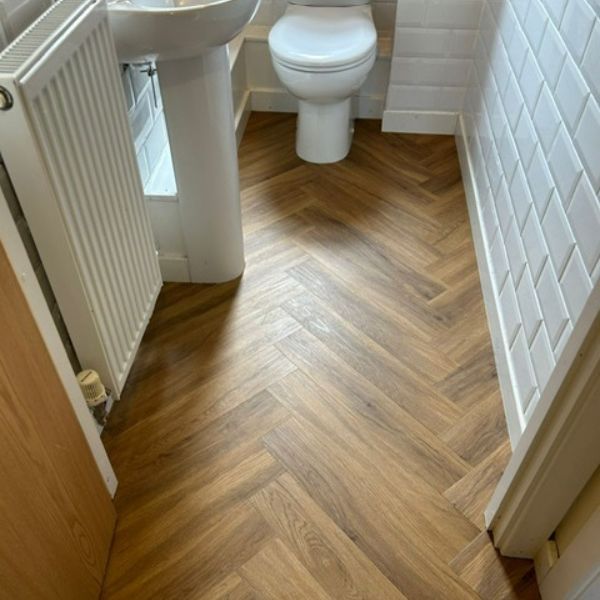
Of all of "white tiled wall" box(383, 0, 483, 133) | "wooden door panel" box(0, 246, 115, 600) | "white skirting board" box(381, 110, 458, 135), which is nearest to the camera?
"wooden door panel" box(0, 246, 115, 600)

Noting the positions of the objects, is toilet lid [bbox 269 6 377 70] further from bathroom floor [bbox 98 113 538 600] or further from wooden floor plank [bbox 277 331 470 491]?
wooden floor plank [bbox 277 331 470 491]

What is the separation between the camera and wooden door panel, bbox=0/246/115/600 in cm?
85

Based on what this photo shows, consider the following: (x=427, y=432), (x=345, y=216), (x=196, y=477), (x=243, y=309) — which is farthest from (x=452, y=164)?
(x=196, y=477)

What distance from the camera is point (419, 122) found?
254 cm

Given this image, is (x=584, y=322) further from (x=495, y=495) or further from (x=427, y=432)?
(x=427, y=432)

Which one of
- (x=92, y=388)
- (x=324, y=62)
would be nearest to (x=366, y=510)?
(x=92, y=388)

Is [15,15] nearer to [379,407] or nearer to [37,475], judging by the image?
[37,475]

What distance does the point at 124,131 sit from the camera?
1339 mm

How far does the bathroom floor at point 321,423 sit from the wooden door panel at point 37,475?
0.74 ft

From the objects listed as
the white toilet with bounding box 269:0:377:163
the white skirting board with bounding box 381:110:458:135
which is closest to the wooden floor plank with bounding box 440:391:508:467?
the white toilet with bounding box 269:0:377:163

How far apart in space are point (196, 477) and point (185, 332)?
479 millimetres

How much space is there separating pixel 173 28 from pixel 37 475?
91cm

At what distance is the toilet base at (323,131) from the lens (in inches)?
89.4

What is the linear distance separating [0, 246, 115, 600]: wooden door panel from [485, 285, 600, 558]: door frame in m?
0.82
